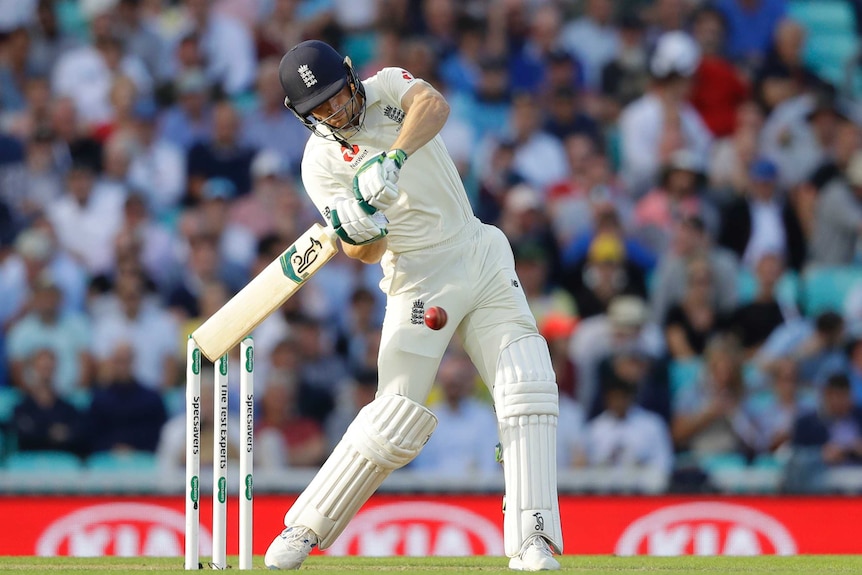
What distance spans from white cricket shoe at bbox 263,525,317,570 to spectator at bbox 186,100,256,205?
4623mm

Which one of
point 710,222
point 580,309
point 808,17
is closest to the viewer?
point 580,309

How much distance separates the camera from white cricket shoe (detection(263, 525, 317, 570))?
4.47 m

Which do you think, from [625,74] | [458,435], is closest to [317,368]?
[458,435]

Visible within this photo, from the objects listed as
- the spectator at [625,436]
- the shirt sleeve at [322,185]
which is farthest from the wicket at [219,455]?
the spectator at [625,436]

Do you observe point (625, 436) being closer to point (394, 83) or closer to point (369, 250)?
point (369, 250)

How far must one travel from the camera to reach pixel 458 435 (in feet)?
23.7

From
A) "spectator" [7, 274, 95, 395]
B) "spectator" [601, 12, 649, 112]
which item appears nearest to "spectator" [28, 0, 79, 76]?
"spectator" [7, 274, 95, 395]

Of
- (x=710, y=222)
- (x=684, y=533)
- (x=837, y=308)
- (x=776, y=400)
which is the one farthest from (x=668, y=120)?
(x=684, y=533)

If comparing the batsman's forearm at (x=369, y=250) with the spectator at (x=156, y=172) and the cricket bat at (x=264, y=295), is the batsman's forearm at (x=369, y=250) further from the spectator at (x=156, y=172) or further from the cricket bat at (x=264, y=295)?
the spectator at (x=156, y=172)

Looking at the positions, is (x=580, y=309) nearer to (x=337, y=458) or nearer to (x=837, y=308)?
(x=837, y=308)

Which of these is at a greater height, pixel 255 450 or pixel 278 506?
pixel 255 450

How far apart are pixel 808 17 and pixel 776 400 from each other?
3986 millimetres

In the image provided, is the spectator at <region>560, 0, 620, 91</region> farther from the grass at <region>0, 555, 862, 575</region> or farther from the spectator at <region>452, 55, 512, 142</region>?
the grass at <region>0, 555, 862, 575</region>

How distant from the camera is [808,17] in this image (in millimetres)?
10539
